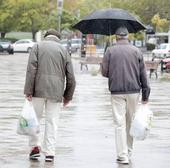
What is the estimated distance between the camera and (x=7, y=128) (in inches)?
537

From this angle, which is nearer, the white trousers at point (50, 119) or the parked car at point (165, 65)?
the white trousers at point (50, 119)

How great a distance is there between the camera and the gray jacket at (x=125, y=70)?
393 inches

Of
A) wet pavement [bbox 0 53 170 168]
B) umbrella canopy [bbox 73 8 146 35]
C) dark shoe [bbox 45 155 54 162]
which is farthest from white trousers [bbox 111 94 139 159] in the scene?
umbrella canopy [bbox 73 8 146 35]

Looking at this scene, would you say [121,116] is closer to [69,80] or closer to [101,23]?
[69,80]

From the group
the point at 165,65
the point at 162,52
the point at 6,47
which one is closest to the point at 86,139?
the point at 165,65

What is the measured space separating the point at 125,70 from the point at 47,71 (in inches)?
41.4

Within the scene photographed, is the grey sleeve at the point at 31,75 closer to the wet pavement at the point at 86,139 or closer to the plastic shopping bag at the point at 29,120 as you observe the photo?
the plastic shopping bag at the point at 29,120

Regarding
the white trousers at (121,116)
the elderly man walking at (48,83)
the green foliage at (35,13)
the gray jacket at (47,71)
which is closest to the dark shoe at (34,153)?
the elderly man walking at (48,83)

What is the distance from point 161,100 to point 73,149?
1001 cm

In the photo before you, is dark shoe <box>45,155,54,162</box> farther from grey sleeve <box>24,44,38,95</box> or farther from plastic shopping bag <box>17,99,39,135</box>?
grey sleeve <box>24,44,38,95</box>

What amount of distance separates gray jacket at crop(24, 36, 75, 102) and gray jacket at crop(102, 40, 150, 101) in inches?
21.9

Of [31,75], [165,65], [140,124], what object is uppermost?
[31,75]

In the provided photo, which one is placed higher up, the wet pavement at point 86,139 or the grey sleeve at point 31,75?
the grey sleeve at point 31,75

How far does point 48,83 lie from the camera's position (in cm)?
996
